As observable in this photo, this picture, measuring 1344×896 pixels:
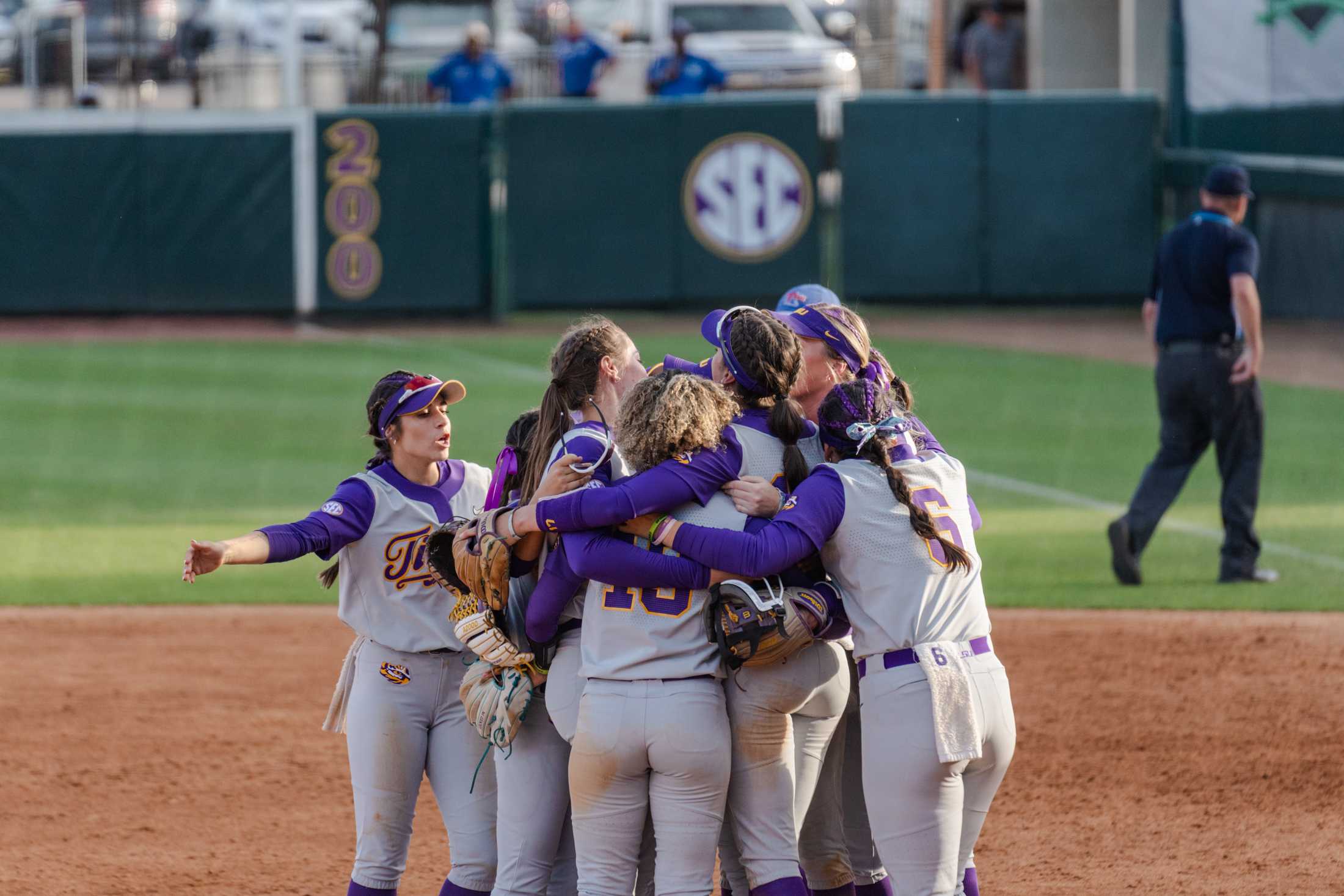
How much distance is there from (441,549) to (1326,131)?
1586cm

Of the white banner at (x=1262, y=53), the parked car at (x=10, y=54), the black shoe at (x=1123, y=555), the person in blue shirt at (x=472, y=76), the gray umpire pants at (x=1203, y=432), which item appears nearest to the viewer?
the gray umpire pants at (x=1203, y=432)

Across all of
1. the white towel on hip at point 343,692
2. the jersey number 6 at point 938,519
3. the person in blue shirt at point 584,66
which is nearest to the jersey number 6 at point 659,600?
the jersey number 6 at point 938,519

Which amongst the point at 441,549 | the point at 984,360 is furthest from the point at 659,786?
the point at 984,360

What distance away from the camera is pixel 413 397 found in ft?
14.4

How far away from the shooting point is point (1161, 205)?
2042 centimetres

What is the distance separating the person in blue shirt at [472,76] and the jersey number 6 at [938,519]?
1833cm

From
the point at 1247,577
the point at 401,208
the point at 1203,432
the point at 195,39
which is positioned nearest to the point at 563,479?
the point at 1203,432

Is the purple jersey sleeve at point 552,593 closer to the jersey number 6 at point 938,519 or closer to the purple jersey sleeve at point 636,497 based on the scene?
the purple jersey sleeve at point 636,497

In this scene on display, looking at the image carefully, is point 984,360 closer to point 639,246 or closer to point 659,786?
point 639,246

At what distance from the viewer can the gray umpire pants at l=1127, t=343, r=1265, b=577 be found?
28.6 ft

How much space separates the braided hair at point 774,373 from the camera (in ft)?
13.1

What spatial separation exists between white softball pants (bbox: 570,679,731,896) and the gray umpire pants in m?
5.51

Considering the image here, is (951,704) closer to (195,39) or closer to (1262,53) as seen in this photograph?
(1262,53)

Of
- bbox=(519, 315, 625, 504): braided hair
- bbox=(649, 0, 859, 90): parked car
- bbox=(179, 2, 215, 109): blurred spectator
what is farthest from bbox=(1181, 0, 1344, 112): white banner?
bbox=(519, 315, 625, 504): braided hair
